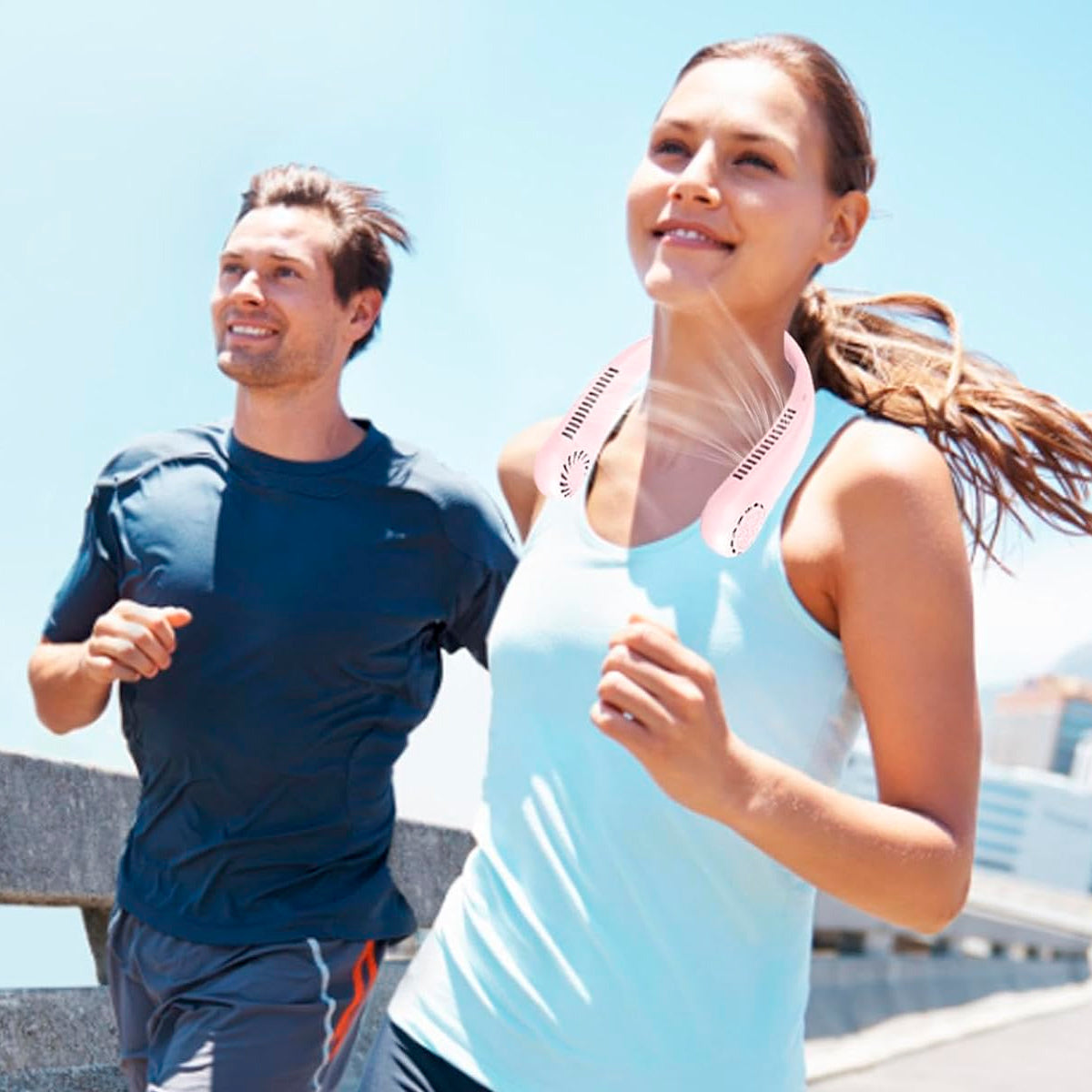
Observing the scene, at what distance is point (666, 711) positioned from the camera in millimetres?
1935

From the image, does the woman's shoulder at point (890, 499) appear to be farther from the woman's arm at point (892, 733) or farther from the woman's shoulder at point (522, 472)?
the woman's shoulder at point (522, 472)

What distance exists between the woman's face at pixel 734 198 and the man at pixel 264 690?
5.39 feet

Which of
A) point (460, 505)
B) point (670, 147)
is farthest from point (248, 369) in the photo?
point (670, 147)

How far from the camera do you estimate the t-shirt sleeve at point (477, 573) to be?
13.4 feet

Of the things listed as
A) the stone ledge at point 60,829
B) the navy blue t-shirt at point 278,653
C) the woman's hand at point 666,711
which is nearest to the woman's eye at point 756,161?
the woman's hand at point 666,711

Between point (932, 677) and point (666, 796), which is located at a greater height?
point (932, 677)

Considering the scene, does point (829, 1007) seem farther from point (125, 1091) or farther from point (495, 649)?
point (495, 649)

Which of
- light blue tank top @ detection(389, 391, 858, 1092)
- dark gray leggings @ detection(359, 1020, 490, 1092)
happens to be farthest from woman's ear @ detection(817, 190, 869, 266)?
dark gray leggings @ detection(359, 1020, 490, 1092)

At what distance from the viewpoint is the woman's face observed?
2.36 metres

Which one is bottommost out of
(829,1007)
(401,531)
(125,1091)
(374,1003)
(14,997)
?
(829,1007)

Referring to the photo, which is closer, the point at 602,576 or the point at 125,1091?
the point at 602,576

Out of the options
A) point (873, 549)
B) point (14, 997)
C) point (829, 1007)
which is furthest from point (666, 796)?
point (829, 1007)

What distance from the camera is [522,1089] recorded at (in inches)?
90.0

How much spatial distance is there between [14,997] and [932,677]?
303 centimetres
